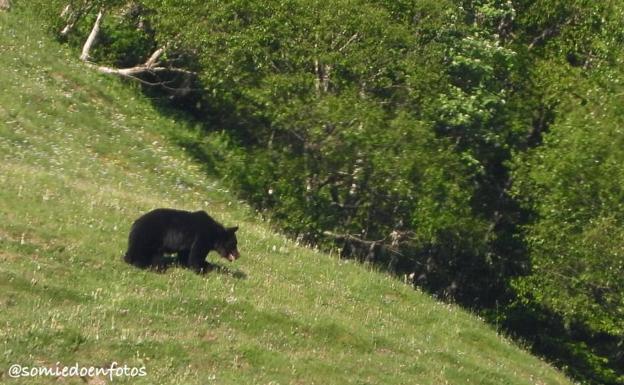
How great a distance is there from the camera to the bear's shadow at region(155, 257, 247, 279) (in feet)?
68.1

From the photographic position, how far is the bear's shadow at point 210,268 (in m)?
20.8

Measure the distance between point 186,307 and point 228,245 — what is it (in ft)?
9.67

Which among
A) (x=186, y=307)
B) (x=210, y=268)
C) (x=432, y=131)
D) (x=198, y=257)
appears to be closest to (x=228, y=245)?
(x=210, y=268)

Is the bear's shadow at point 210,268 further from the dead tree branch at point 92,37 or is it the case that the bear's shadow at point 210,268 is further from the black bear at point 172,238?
the dead tree branch at point 92,37

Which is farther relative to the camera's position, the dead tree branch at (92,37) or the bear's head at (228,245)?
the dead tree branch at (92,37)

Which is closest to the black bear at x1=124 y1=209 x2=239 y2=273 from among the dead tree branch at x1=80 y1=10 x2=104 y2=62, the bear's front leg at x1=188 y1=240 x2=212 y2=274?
the bear's front leg at x1=188 y1=240 x2=212 y2=274

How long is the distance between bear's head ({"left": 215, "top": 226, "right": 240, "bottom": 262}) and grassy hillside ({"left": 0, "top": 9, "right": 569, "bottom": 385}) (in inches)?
15.2

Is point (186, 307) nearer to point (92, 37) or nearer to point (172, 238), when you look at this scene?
point (172, 238)

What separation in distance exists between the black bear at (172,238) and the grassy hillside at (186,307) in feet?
1.00

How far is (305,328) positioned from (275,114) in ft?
52.8

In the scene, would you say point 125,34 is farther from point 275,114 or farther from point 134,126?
point 275,114

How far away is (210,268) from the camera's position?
2181 cm

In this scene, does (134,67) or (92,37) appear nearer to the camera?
(92,37)

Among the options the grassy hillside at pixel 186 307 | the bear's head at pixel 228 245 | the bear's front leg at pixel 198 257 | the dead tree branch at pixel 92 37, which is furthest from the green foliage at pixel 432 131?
the bear's front leg at pixel 198 257
